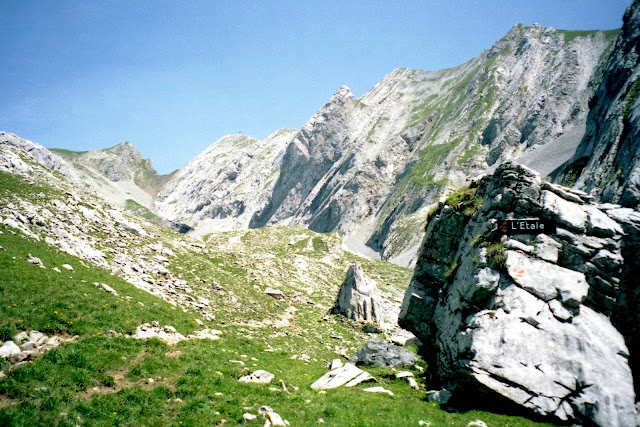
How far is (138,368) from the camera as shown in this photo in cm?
1539

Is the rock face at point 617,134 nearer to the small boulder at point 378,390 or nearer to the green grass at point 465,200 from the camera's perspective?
the green grass at point 465,200

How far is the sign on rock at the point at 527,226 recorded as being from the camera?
20828mm

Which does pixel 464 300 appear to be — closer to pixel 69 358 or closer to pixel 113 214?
pixel 69 358

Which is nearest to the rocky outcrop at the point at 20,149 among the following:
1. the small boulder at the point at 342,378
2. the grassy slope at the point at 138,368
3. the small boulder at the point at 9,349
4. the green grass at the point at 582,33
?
the grassy slope at the point at 138,368

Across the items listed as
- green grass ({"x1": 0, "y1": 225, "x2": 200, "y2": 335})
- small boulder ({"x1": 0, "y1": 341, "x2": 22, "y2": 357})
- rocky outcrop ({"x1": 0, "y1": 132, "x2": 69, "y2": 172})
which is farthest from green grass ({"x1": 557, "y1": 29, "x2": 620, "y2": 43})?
small boulder ({"x1": 0, "y1": 341, "x2": 22, "y2": 357})

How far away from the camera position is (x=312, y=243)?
75312 mm

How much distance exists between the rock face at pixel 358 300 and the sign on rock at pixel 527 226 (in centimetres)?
2568

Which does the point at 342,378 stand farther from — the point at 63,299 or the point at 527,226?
the point at 63,299

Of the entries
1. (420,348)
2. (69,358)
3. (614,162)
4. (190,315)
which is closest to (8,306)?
(69,358)

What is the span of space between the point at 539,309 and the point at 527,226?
577cm

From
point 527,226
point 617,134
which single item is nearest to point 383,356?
point 527,226

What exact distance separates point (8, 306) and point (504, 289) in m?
26.7

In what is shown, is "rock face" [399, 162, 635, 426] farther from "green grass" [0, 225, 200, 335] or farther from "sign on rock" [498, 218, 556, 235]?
"green grass" [0, 225, 200, 335]

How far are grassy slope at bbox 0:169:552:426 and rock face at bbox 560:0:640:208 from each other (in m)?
32.4
